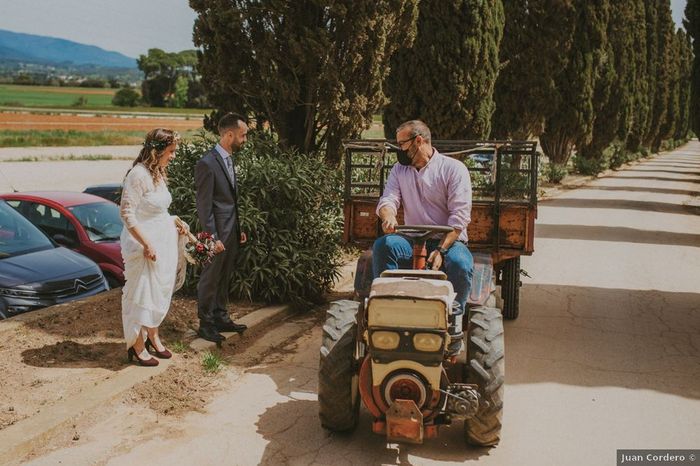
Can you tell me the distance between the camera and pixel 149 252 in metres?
6.00

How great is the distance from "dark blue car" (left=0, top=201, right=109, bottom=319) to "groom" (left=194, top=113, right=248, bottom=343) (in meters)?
2.28

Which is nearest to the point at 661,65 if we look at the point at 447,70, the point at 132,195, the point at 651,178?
the point at 651,178

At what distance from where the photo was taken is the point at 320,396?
510 cm

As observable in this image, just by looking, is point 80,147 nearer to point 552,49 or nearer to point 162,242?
point 552,49

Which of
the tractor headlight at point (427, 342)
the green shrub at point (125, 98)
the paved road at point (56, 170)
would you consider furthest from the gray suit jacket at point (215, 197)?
the green shrub at point (125, 98)

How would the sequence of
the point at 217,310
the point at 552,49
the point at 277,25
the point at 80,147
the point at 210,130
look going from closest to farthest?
1. the point at 217,310
2. the point at 277,25
3. the point at 210,130
4. the point at 552,49
5. the point at 80,147

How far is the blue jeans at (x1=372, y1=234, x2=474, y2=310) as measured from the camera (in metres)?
5.24

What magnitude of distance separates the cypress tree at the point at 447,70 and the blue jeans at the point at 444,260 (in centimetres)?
1332

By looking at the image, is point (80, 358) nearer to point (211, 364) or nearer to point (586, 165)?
point (211, 364)

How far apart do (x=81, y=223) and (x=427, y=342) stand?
745 centimetres

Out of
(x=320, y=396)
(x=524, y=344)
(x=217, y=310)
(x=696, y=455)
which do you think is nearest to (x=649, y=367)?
(x=524, y=344)

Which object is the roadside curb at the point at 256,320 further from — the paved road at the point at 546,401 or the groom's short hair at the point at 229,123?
the groom's short hair at the point at 229,123

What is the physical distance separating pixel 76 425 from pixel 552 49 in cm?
2411

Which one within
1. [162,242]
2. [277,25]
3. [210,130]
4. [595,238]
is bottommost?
[595,238]
